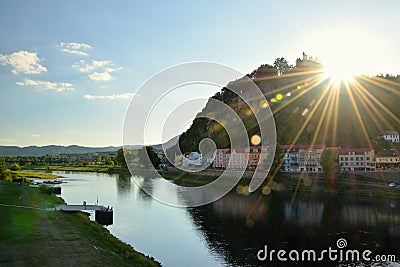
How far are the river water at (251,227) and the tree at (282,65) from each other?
195 ft

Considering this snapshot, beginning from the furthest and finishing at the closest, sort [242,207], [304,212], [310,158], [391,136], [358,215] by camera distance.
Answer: [391,136]
[310,158]
[242,207]
[304,212]
[358,215]

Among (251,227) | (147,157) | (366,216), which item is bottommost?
(251,227)

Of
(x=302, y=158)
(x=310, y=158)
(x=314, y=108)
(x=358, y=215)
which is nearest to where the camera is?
(x=358, y=215)

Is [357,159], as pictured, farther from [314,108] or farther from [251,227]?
[251,227]

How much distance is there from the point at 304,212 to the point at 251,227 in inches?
328

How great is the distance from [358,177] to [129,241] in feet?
116

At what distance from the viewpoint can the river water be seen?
21.0 m

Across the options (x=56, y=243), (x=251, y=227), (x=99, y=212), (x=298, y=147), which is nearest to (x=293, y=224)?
(x=251, y=227)

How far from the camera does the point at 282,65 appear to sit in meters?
97.5

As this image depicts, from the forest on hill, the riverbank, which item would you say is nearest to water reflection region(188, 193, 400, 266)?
the riverbank

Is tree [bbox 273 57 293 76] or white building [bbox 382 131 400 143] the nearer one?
white building [bbox 382 131 400 143]

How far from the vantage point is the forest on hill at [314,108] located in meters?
72.6

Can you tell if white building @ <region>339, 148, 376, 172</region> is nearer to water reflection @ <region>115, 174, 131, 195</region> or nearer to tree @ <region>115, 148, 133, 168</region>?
water reflection @ <region>115, 174, 131, 195</region>

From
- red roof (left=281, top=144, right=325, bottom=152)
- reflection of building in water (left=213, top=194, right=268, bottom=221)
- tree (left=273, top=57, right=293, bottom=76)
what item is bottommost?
reflection of building in water (left=213, top=194, right=268, bottom=221)
